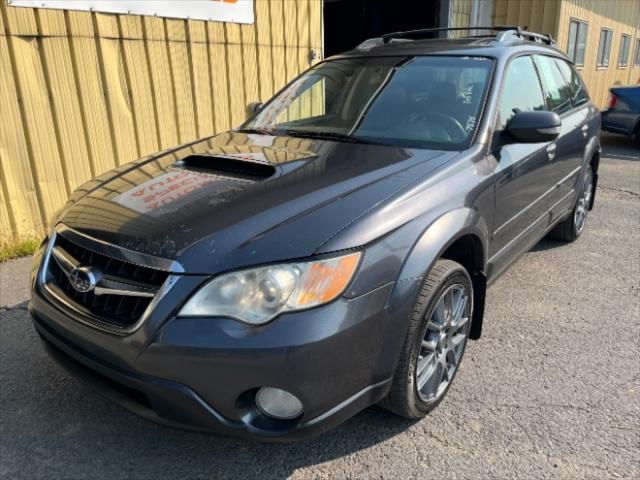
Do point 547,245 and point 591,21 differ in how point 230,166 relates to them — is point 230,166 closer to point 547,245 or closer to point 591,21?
point 547,245

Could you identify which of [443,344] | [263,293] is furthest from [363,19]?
[263,293]

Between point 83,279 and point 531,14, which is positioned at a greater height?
point 531,14

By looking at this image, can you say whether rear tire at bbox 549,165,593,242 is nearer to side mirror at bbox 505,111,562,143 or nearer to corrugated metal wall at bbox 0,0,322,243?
side mirror at bbox 505,111,562,143

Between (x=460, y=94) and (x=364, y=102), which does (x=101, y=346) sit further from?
(x=460, y=94)

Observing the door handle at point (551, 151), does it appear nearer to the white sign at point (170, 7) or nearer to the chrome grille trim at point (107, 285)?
the chrome grille trim at point (107, 285)

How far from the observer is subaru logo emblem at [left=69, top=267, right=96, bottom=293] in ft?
6.67

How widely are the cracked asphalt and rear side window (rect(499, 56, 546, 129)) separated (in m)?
1.35

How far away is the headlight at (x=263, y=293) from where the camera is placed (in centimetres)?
182

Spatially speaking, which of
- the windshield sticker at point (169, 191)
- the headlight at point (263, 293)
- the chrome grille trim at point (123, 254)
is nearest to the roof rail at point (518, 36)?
the windshield sticker at point (169, 191)

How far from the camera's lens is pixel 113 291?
1981 millimetres

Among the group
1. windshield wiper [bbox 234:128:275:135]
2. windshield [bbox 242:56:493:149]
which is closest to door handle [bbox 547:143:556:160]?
windshield [bbox 242:56:493:149]

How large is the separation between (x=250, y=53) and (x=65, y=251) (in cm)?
444

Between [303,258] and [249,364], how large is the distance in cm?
41

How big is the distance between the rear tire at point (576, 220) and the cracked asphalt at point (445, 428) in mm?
1449
